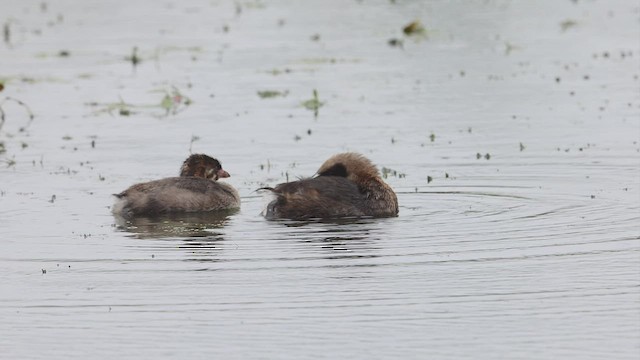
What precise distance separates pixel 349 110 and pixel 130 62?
6929mm

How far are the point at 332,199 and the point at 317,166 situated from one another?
2.77m

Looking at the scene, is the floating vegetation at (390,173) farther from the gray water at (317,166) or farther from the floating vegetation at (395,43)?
the floating vegetation at (395,43)

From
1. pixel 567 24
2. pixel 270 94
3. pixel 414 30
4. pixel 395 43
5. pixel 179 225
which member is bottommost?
pixel 179 225

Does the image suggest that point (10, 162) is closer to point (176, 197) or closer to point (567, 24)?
point (176, 197)

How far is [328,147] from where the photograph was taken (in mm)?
19016

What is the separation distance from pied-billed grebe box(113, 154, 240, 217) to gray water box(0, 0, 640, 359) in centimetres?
22

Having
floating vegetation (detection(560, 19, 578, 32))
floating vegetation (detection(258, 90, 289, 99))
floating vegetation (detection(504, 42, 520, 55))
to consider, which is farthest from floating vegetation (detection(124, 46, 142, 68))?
floating vegetation (detection(560, 19, 578, 32))

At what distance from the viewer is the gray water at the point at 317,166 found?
411 inches

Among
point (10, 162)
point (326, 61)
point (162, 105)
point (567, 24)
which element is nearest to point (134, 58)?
point (326, 61)

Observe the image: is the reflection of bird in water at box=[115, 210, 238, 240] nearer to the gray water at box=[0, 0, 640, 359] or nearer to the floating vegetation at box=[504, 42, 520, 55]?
the gray water at box=[0, 0, 640, 359]

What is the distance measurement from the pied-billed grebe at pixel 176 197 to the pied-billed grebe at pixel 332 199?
59cm

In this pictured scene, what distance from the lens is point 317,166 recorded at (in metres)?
17.8

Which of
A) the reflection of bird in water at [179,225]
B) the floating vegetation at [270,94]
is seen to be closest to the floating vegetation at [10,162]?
the reflection of bird in water at [179,225]

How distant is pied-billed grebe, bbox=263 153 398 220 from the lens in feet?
49.1
